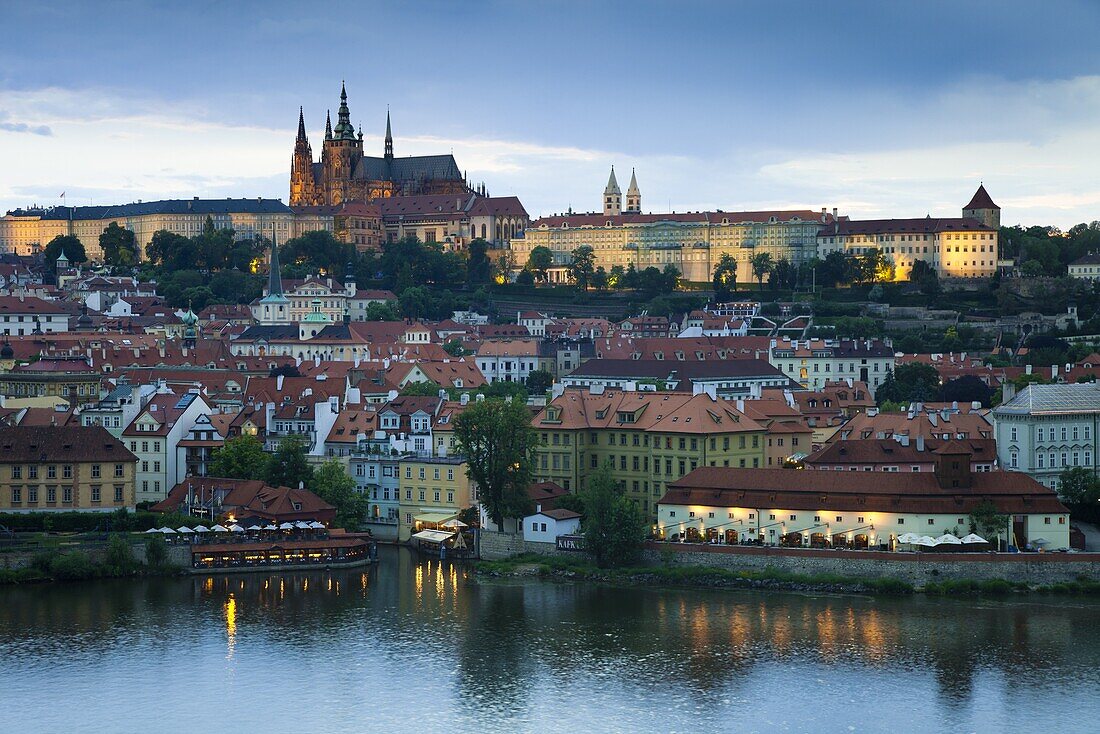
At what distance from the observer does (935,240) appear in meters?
124

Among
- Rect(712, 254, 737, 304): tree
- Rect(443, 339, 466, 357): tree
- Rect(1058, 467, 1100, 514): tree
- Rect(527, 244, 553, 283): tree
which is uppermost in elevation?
Rect(527, 244, 553, 283): tree

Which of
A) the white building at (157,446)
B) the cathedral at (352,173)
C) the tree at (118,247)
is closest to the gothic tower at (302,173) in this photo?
the cathedral at (352,173)

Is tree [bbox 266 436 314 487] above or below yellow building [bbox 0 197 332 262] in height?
below

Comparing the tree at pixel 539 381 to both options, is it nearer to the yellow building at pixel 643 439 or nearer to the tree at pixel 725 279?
the yellow building at pixel 643 439

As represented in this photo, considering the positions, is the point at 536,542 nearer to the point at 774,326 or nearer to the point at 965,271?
the point at 774,326

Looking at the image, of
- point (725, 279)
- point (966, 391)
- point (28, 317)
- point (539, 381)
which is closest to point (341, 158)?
point (725, 279)

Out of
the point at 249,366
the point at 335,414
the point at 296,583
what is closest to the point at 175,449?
the point at 335,414

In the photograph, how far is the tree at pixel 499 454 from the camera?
45.1 m

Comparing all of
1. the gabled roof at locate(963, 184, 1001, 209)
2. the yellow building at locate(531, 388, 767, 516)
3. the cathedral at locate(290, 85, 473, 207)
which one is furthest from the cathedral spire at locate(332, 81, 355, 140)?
the yellow building at locate(531, 388, 767, 516)

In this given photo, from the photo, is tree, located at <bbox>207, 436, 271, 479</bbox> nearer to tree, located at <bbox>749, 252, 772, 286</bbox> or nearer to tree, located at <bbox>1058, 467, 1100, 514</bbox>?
tree, located at <bbox>1058, 467, 1100, 514</bbox>

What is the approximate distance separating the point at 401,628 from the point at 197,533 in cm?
854

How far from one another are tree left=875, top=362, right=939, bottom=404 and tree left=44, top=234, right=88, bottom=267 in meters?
77.8

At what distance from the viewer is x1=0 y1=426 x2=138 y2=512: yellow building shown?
4666 cm

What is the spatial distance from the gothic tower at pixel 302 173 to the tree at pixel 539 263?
32.3 m
